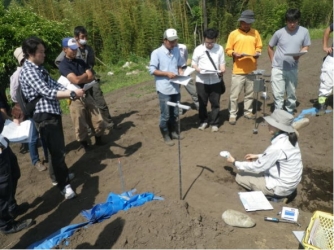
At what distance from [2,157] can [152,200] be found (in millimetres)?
1707

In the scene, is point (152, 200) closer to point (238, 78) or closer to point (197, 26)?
point (238, 78)

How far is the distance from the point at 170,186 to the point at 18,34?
5580mm

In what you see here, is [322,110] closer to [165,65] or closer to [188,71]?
[188,71]

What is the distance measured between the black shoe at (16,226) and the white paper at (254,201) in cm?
263

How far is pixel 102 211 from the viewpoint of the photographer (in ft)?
11.9

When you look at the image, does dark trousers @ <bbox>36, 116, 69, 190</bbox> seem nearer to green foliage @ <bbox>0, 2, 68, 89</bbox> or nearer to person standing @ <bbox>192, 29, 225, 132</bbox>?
person standing @ <bbox>192, 29, 225, 132</bbox>

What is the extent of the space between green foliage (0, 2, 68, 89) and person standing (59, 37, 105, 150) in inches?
126

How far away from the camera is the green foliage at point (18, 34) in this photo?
736 centimetres

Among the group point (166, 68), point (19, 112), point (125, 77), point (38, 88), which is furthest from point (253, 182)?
point (125, 77)

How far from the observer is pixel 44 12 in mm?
12875

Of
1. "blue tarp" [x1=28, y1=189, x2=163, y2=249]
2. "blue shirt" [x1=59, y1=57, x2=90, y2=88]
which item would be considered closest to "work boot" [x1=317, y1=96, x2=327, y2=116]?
"blue tarp" [x1=28, y1=189, x2=163, y2=249]

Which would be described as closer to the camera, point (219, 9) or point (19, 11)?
point (19, 11)

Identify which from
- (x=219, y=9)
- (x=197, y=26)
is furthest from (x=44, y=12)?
(x=219, y=9)

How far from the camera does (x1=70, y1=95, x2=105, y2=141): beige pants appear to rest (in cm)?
484
